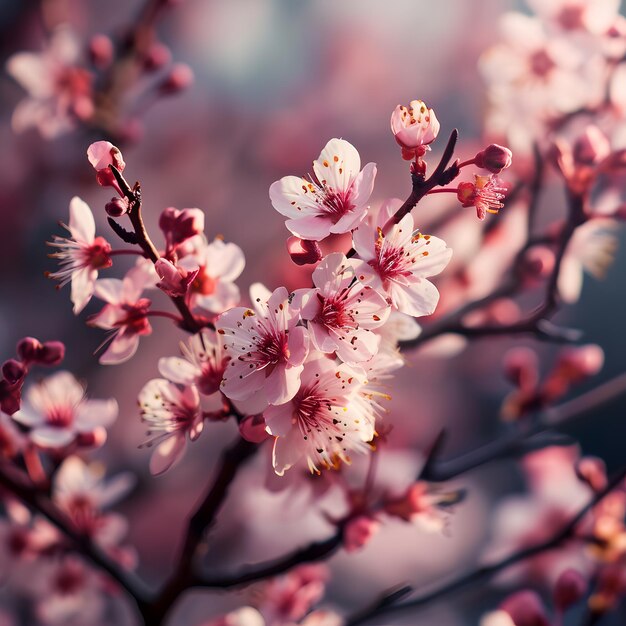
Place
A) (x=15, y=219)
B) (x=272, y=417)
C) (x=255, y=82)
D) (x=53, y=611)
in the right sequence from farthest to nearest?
(x=255, y=82)
(x=15, y=219)
(x=53, y=611)
(x=272, y=417)

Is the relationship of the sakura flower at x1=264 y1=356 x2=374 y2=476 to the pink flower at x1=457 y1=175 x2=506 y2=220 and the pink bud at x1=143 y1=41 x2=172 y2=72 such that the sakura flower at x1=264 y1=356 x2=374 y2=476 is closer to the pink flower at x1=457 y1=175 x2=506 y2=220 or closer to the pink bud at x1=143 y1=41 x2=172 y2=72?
the pink flower at x1=457 y1=175 x2=506 y2=220

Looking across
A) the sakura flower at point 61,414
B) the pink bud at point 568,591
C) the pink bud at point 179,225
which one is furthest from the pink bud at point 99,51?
the pink bud at point 568,591

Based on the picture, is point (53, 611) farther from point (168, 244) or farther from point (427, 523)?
point (168, 244)

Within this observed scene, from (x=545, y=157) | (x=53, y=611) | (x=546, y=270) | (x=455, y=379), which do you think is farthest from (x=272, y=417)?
(x=455, y=379)

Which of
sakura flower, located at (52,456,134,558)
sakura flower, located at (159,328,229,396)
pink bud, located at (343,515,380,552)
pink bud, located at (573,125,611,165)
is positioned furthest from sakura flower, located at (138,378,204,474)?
pink bud, located at (573,125,611,165)

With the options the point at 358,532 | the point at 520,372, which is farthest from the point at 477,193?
the point at 520,372

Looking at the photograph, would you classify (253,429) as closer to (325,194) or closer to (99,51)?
(325,194)

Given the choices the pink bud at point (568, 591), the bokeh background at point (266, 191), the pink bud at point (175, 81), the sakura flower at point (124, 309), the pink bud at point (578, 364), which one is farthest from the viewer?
the bokeh background at point (266, 191)

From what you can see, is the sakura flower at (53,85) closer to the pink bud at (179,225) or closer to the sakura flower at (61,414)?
the sakura flower at (61,414)
